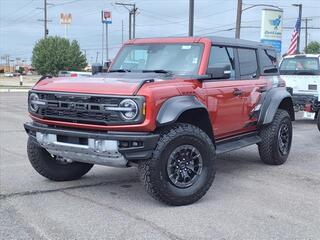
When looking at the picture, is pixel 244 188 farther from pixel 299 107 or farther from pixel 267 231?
pixel 299 107

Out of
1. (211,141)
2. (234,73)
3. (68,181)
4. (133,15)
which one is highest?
(133,15)

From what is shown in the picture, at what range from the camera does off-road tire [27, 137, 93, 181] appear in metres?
6.71

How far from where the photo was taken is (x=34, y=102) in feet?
20.6

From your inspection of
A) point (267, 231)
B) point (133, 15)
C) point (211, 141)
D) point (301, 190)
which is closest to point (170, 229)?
point (267, 231)

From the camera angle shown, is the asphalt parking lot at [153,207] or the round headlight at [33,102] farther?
the round headlight at [33,102]

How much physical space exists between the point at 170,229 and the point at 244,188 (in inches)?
78.5

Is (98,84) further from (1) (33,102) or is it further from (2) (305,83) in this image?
(2) (305,83)

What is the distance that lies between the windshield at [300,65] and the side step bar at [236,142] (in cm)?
761

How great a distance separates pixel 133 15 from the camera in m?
47.1

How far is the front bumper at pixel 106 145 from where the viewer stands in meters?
5.45

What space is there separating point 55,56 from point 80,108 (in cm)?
5161

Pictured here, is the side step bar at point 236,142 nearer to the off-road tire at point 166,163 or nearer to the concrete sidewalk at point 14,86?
the off-road tire at point 166,163

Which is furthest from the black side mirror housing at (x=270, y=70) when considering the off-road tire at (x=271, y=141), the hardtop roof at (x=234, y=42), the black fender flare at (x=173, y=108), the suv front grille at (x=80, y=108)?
the suv front grille at (x=80, y=108)

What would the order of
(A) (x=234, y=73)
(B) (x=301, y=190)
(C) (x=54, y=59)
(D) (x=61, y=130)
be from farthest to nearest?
1. (C) (x=54, y=59)
2. (A) (x=234, y=73)
3. (B) (x=301, y=190)
4. (D) (x=61, y=130)
